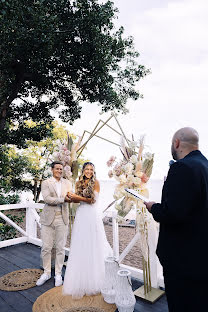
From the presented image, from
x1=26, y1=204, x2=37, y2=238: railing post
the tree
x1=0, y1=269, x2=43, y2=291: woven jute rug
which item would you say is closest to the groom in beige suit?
x1=0, y1=269, x2=43, y2=291: woven jute rug

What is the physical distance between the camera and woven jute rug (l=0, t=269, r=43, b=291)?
380 cm

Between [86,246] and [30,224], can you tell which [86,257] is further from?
[30,224]

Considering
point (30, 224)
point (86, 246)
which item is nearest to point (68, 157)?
point (86, 246)

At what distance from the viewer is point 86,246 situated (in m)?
3.56

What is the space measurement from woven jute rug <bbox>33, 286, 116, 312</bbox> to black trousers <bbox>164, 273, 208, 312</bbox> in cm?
172

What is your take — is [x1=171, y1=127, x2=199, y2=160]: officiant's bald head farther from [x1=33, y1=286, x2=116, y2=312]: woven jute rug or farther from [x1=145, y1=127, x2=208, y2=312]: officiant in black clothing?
[x1=33, y1=286, x2=116, y2=312]: woven jute rug

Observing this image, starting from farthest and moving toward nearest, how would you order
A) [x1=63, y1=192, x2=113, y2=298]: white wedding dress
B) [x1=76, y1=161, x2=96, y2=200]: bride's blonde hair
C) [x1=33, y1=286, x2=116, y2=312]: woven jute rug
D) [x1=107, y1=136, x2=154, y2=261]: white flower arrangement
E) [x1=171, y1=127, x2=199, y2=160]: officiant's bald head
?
[x1=76, y1=161, x2=96, y2=200]: bride's blonde hair → [x1=63, y1=192, x2=113, y2=298]: white wedding dress → [x1=107, y1=136, x2=154, y2=261]: white flower arrangement → [x1=33, y1=286, x2=116, y2=312]: woven jute rug → [x1=171, y1=127, x2=199, y2=160]: officiant's bald head

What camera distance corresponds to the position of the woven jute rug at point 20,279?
3797mm

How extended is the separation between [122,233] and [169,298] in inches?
453

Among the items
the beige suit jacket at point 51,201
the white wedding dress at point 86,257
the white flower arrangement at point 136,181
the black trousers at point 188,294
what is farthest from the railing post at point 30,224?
the black trousers at point 188,294

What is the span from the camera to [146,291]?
3.47m

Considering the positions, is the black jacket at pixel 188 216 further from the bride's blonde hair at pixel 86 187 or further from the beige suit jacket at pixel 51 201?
the beige suit jacket at pixel 51 201

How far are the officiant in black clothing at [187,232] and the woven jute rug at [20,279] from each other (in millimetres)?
2930

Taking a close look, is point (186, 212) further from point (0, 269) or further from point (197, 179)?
point (0, 269)
